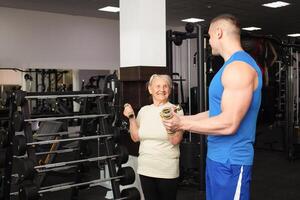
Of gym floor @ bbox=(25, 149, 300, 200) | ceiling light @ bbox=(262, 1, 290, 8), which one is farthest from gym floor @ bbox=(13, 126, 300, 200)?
ceiling light @ bbox=(262, 1, 290, 8)

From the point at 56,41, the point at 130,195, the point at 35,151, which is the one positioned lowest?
the point at 130,195

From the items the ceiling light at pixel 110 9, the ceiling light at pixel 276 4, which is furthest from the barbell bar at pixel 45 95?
the ceiling light at pixel 276 4

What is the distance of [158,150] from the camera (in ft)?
7.55

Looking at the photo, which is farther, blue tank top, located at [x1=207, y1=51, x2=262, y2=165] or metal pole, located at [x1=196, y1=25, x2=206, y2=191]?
metal pole, located at [x1=196, y1=25, x2=206, y2=191]

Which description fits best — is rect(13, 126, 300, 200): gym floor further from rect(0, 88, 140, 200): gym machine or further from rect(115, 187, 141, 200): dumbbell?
rect(115, 187, 141, 200): dumbbell

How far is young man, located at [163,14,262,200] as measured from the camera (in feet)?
5.14

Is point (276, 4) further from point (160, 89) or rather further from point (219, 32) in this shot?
point (219, 32)

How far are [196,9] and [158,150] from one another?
241 inches

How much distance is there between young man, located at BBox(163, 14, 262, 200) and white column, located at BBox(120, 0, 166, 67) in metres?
1.59

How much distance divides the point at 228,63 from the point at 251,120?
29cm

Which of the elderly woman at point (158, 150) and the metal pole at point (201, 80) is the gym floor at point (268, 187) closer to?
the metal pole at point (201, 80)

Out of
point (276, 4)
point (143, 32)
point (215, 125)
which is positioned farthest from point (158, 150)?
point (276, 4)

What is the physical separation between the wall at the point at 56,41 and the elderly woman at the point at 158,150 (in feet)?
20.0

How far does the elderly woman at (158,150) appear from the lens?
2293 mm
